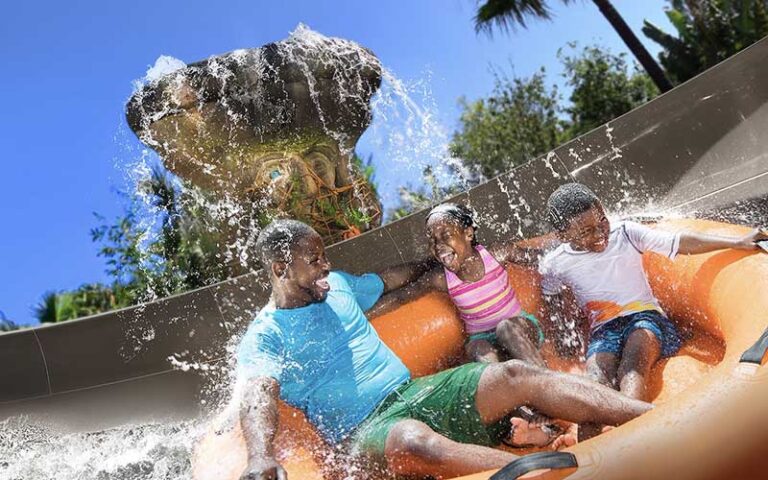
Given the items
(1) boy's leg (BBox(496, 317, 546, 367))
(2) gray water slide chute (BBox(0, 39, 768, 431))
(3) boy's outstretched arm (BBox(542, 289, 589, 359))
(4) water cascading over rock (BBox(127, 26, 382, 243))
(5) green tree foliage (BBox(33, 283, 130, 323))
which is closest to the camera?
(1) boy's leg (BBox(496, 317, 546, 367))

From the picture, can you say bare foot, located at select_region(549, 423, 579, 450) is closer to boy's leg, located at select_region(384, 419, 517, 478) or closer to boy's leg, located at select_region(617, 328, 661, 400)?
boy's leg, located at select_region(617, 328, 661, 400)

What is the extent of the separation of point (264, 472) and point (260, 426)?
0.80 ft

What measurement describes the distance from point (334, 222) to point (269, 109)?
1.32m

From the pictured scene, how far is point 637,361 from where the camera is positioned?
7.98ft

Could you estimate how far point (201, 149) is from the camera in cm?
651

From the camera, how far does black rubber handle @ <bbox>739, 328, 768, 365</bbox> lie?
1742 mm

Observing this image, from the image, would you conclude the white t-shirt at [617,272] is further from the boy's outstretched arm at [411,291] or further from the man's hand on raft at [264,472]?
the man's hand on raft at [264,472]

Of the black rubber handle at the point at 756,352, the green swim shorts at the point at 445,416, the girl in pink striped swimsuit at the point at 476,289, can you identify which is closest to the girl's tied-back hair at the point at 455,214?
the girl in pink striped swimsuit at the point at 476,289

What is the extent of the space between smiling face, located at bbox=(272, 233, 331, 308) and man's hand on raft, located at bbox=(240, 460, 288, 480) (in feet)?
2.37

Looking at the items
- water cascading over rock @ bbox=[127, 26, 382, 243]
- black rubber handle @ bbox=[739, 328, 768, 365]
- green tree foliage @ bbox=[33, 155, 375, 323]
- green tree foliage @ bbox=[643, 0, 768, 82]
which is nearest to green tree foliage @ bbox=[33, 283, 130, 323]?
green tree foliage @ bbox=[33, 155, 375, 323]

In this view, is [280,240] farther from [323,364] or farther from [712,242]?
[712,242]

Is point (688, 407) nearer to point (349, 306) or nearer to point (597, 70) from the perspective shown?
point (349, 306)

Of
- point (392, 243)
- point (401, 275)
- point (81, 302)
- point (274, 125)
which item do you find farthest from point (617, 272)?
point (81, 302)

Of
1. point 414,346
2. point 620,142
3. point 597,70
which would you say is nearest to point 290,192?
point 620,142
